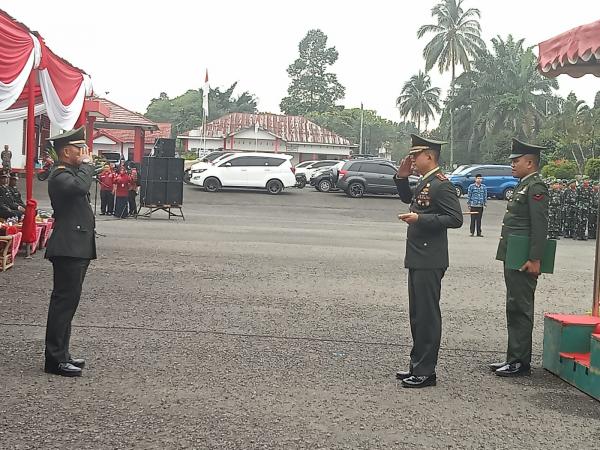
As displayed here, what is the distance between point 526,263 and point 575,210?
15.8 metres

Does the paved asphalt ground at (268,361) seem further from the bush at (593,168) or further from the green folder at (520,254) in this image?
the bush at (593,168)

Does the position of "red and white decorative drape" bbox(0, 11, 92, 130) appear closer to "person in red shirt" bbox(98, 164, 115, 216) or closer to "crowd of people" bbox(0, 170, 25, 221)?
"crowd of people" bbox(0, 170, 25, 221)

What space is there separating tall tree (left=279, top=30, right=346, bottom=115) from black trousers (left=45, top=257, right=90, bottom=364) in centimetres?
8729

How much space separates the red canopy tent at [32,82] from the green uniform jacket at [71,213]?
346 centimetres

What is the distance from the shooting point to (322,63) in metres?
92.8

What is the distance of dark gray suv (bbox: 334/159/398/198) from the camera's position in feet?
102

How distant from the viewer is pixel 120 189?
65.0 ft

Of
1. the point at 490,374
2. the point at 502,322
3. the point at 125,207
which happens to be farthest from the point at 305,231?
the point at 490,374

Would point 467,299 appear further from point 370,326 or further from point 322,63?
point 322,63

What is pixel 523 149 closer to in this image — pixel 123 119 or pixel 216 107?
pixel 123 119

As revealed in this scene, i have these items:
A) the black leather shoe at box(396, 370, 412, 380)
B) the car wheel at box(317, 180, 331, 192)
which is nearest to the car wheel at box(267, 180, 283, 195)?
the car wheel at box(317, 180, 331, 192)

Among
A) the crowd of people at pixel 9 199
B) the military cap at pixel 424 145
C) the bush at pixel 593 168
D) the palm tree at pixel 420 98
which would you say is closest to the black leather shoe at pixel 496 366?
the military cap at pixel 424 145

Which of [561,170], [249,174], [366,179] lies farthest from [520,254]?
[561,170]

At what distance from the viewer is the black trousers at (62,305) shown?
5.62m
